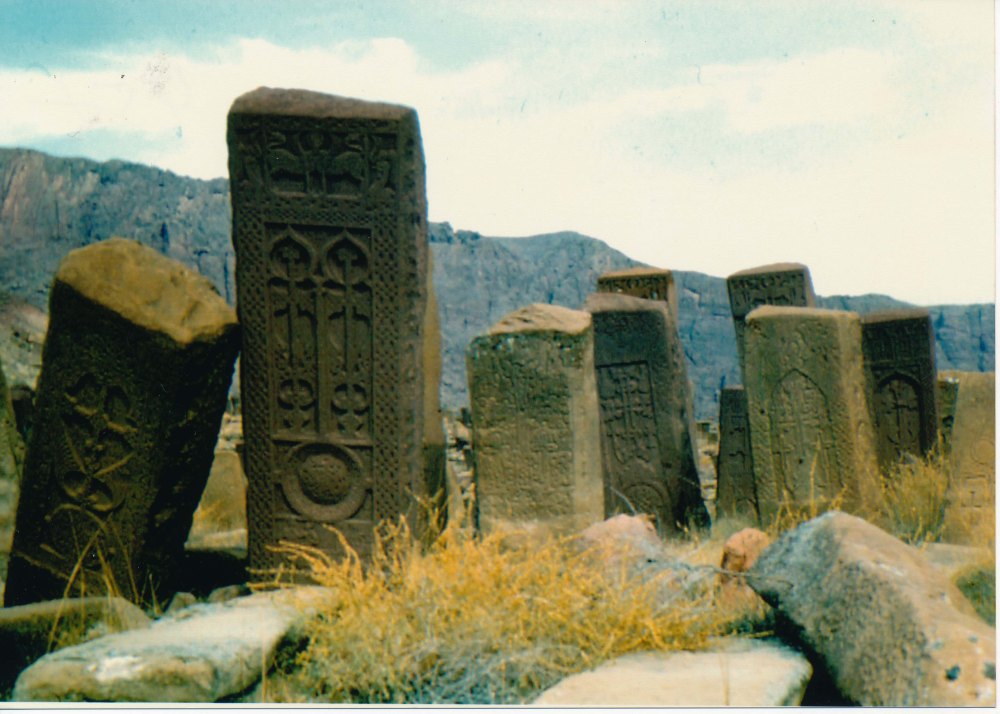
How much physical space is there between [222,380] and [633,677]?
2.17 metres

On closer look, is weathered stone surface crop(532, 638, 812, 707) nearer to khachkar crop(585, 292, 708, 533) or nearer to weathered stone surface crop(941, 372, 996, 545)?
weathered stone surface crop(941, 372, 996, 545)

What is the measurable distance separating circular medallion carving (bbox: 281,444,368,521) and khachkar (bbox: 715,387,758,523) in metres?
5.31

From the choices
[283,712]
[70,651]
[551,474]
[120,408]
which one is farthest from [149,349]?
[551,474]

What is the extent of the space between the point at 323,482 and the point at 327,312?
73 cm

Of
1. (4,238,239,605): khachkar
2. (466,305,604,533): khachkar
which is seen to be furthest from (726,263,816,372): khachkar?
(4,238,239,605): khachkar

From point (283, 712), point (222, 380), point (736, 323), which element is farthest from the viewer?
point (736, 323)

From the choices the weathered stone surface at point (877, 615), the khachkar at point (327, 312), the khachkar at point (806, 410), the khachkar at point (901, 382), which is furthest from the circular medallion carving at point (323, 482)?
the khachkar at point (901, 382)

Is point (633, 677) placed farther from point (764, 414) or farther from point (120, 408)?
point (764, 414)

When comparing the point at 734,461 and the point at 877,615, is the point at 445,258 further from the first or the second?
the point at 877,615

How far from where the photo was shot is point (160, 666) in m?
2.68

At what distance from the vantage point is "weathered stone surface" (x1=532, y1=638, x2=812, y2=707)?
8.48 ft

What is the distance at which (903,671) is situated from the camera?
8.15 feet

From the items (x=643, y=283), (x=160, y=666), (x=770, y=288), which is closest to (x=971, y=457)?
(x=770, y=288)

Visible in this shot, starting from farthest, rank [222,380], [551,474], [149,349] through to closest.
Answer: [551,474], [222,380], [149,349]
